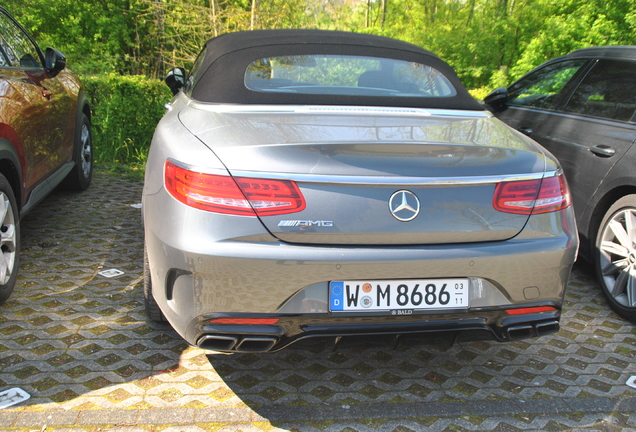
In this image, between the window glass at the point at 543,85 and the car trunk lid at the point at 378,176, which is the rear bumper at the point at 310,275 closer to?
the car trunk lid at the point at 378,176

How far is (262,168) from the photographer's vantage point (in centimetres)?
233

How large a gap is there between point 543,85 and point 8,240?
14.2 ft

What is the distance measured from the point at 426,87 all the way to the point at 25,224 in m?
3.71

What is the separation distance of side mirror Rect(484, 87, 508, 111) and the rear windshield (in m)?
1.25

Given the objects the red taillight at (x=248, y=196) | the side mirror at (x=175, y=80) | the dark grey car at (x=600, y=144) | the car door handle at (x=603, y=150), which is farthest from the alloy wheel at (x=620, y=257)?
the side mirror at (x=175, y=80)

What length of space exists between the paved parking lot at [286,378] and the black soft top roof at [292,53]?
134 cm

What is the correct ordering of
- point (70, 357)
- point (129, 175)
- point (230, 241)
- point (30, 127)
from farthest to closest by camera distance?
1. point (129, 175)
2. point (30, 127)
3. point (70, 357)
4. point (230, 241)

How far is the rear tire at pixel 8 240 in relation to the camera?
3623mm

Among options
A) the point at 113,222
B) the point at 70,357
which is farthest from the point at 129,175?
the point at 70,357

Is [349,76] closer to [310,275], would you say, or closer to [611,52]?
[310,275]

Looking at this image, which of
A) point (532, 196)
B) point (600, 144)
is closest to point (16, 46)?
point (532, 196)

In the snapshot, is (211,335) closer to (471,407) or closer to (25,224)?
(471,407)

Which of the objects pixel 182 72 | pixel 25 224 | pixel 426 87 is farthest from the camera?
pixel 25 224

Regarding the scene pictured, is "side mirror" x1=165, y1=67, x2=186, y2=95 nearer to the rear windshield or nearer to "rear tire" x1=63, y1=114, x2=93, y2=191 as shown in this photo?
the rear windshield
